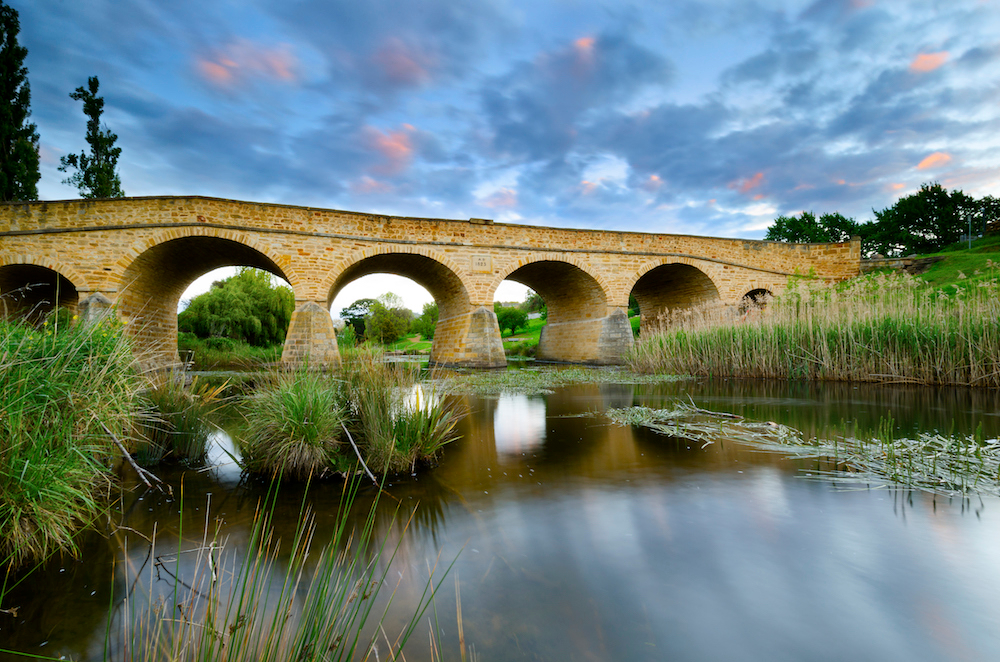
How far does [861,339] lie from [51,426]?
10525 mm

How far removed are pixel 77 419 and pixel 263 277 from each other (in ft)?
97.9

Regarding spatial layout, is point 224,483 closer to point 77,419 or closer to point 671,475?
point 77,419

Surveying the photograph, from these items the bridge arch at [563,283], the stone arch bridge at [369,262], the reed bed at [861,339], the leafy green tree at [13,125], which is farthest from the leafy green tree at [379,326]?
the leafy green tree at [13,125]

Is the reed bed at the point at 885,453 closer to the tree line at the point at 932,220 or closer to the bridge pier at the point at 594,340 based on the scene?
the bridge pier at the point at 594,340

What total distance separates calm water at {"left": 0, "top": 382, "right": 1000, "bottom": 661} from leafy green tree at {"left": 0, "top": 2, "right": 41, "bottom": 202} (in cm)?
2402

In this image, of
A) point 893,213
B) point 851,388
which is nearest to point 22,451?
point 851,388

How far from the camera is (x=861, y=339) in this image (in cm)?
816

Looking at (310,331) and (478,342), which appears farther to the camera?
(478,342)

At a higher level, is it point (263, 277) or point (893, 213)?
point (893, 213)

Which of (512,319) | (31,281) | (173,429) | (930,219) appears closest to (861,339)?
(173,429)

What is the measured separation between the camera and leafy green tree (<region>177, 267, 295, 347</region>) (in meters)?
22.0

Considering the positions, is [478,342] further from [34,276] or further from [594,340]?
[34,276]

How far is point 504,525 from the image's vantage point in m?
2.68

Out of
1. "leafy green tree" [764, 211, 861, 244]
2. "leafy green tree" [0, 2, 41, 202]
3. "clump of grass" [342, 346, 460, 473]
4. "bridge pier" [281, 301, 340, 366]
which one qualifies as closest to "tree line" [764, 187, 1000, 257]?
"leafy green tree" [764, 211, 861, 244]
